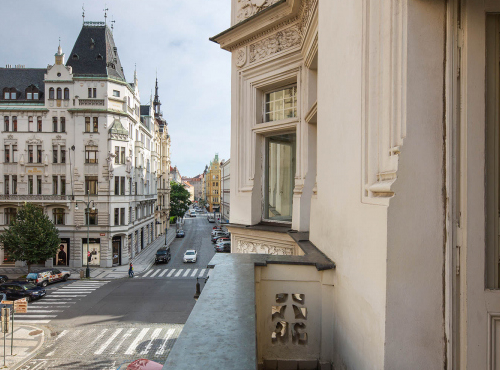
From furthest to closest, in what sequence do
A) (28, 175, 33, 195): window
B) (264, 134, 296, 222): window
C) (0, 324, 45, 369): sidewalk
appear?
(28, 175, 33, 195): window → (0, 324, 45, 369): sidewalk → (264, 134, 296, 222): window

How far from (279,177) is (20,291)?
76.8 feet

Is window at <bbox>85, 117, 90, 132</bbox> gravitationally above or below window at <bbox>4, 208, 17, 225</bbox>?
above

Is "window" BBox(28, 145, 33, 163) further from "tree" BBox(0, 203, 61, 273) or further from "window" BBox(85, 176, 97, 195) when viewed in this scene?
"tree" BBox(0, 203, 61, 273)

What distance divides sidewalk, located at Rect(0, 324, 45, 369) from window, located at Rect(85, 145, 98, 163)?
61.7 feet

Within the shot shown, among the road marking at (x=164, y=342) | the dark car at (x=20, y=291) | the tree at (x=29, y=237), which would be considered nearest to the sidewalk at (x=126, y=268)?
the tree at (x=29, y=237)

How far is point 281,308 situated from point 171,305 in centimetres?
1993

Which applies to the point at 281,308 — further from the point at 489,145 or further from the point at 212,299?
the point at 489,145

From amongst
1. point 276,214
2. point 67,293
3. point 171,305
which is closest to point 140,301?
point 171,305

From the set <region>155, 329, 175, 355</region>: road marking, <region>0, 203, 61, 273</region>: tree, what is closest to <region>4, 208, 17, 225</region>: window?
<region>0, 203, 61, 273</region>: tree

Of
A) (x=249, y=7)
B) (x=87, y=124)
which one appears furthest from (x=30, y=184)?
Result: (x=249, y=7)

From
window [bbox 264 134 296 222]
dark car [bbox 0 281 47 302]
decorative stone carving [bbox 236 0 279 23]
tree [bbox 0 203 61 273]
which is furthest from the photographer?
tree [bbox 0 203 61 273]

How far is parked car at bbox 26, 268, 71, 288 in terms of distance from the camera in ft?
88.0

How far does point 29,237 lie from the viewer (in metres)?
29.0

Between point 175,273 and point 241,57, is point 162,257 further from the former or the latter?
point 241,57
